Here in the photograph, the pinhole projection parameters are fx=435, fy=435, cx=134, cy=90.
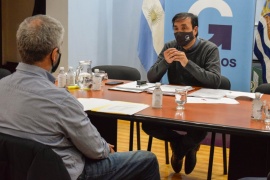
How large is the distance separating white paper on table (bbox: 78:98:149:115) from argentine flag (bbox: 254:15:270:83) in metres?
2.32

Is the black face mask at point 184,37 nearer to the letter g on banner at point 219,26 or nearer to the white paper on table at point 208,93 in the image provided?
the white paper on table at point 208,93

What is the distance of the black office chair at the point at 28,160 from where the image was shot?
1.58 meters

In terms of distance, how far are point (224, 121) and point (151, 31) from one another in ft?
9.78

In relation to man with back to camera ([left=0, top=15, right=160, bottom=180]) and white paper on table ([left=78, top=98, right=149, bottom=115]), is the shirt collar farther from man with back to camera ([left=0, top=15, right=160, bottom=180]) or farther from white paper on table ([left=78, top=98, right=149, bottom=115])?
white paper on table ([left=78, top=98, right=149, bottom=115])

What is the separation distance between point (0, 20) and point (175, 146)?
3316mm

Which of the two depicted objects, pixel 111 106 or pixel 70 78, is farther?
pixel 70 78

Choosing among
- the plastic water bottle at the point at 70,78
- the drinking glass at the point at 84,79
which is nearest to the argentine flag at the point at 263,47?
the drinking glass at the point at 84,79

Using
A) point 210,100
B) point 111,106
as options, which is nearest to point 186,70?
point 210,100

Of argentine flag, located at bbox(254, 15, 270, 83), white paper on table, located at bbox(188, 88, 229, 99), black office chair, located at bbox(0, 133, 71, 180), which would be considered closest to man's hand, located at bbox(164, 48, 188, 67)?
white paper on table, located at bbox(188, 88, 229, 99)

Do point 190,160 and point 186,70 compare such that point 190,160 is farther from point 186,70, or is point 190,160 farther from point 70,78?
point 70,78

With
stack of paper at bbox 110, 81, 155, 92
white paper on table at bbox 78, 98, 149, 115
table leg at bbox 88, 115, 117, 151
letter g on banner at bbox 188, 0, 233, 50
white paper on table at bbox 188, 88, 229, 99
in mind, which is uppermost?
letter g on banner at bbox 188, 0, 233, 50

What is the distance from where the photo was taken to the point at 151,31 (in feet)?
16.8

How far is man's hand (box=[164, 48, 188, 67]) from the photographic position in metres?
3.20

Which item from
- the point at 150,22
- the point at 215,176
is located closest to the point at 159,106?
the point at 215,176
